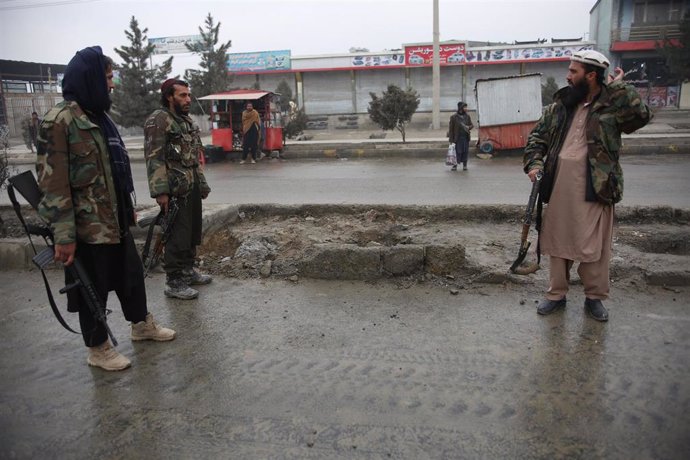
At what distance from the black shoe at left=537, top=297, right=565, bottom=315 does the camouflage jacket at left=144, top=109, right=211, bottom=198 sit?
2730mm

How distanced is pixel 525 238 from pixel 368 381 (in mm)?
1846

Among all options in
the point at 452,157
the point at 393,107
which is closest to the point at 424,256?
the point at 452,157

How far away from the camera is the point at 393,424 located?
2.42 metres

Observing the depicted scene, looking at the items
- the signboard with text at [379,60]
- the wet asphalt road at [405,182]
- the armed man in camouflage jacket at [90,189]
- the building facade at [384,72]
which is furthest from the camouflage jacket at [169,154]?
the signboard with text at [379,60]

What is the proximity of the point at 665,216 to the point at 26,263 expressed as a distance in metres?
6.56

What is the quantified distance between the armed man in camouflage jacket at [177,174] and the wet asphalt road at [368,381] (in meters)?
0.31

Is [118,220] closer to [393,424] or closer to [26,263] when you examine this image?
[393,424]

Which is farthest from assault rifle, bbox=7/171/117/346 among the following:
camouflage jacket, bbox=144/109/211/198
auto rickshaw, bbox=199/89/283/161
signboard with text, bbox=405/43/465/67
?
signboard with text, bbox=405/43/465/67

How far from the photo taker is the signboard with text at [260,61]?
31.0 metres

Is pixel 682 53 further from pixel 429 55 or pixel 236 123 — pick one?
pixel 236 123

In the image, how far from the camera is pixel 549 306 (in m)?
3.58

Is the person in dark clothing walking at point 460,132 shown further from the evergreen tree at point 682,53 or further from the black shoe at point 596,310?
the evergreen tree at point 682,53

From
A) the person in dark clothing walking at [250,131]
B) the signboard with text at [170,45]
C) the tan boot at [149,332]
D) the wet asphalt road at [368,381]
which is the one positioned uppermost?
the signboard with text at [170,45]

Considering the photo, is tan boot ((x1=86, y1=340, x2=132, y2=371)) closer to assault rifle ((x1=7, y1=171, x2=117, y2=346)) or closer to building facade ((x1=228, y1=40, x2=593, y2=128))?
assault rifle ((x1=7, y1=171, x2=117, y2=346))
